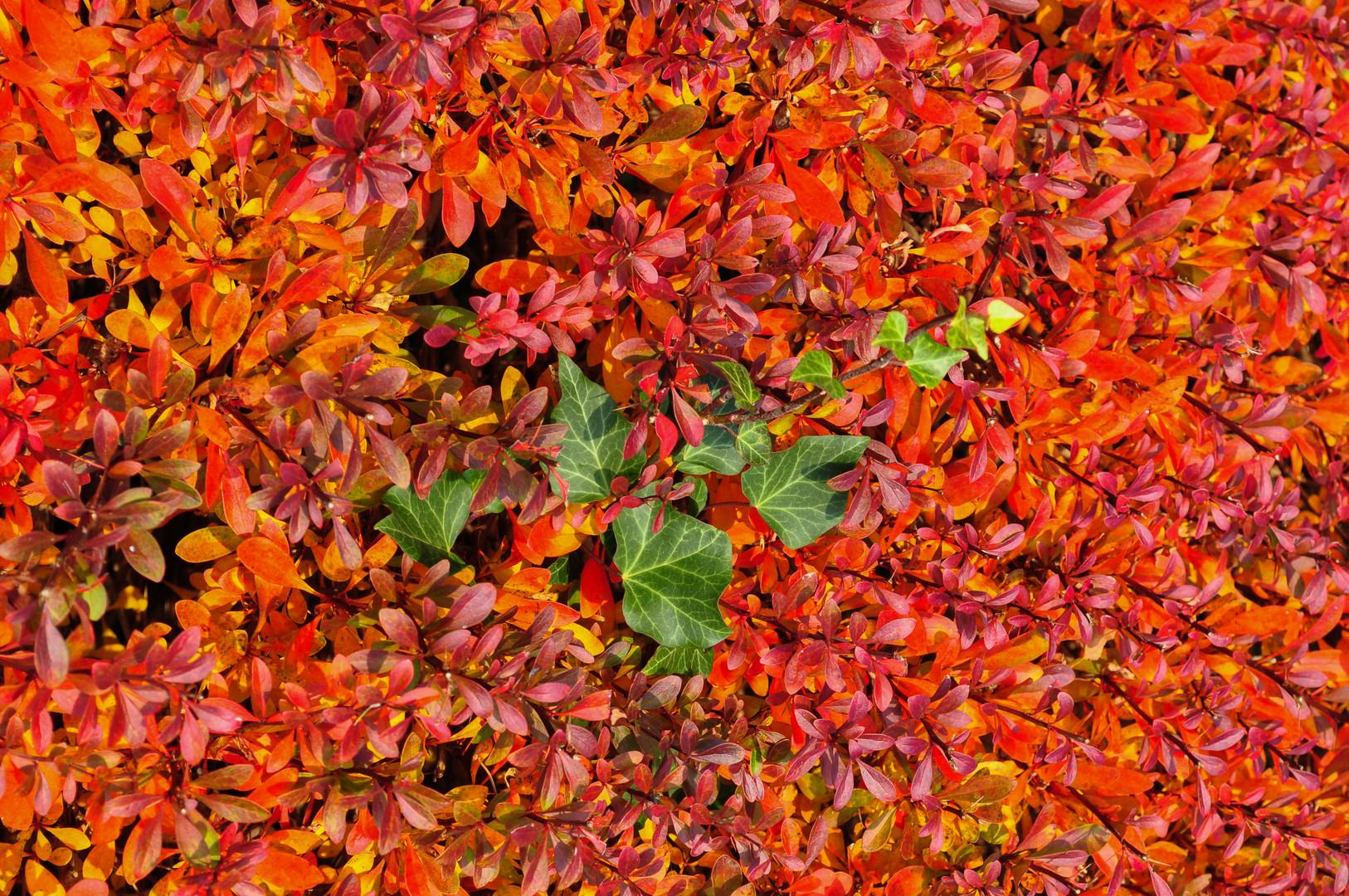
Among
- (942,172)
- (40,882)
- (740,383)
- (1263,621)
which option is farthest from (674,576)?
(1263,621)

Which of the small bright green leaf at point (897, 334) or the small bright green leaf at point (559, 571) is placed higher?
the small bright green leaf at point (897, 334)

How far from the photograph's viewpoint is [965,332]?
2.90 ft

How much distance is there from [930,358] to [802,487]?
29 centimetres

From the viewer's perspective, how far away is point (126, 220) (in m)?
1.07

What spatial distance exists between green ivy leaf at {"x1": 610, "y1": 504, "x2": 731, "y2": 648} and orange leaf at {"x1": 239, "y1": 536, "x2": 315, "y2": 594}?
39cm

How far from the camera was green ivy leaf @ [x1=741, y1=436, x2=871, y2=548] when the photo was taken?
3.85 feet

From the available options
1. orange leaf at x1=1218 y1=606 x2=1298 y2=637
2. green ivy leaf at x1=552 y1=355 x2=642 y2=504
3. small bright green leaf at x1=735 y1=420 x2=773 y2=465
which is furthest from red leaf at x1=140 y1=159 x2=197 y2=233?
orange leaf at x1=1218 y1=606 x2=1298 y2=637

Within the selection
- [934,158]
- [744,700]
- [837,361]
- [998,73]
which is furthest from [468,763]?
[998,73]

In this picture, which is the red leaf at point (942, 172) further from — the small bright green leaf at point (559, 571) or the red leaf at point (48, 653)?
the red leaf at point (48, 653)

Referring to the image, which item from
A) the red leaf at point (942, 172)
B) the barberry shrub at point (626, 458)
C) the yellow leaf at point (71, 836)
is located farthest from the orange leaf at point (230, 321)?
the red leaf at point (942, 172)

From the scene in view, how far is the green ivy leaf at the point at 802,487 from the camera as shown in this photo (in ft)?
3.85

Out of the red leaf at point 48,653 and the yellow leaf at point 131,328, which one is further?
the yellow leaf at point 131,328

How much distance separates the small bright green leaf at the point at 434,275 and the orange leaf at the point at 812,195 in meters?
0.45

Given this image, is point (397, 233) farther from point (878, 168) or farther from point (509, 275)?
point (878, 168)
